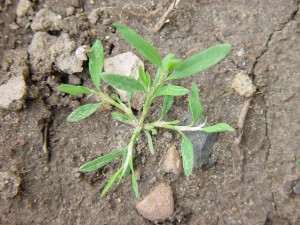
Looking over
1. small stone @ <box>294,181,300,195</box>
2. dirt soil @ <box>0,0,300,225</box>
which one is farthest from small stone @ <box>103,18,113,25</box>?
small stone @ <box>294,181,300,195</box>

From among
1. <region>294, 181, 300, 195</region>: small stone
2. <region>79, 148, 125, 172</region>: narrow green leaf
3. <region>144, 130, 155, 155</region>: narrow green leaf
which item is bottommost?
<region>294, 181, 300, 195</region>: small stone

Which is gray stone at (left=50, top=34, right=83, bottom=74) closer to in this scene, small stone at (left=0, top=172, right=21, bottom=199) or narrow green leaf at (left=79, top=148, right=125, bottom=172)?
narrow green leaf at (left=79, top=148, right=125, bottom=172)

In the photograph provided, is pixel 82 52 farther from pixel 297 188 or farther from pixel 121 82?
pixel 297 188

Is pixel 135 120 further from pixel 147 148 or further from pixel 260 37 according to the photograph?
pixel 260 37

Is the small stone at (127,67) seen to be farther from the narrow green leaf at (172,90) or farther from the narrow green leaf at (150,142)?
the narrow green leaf at (172,90)

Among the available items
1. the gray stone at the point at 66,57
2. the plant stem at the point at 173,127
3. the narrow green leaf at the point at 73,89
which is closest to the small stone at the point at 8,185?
the narrow green leaf at the point at 73,89
